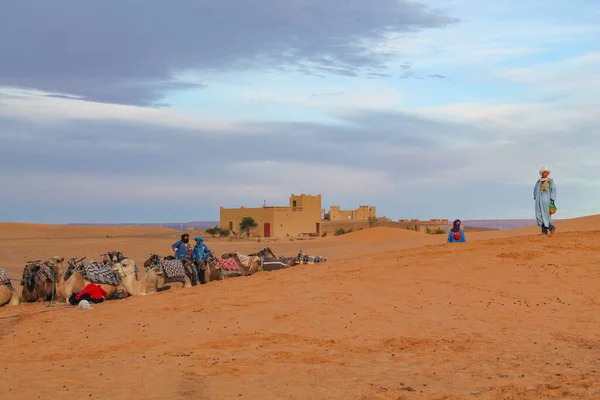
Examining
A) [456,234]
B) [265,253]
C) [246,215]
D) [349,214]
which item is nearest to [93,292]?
[265,253]

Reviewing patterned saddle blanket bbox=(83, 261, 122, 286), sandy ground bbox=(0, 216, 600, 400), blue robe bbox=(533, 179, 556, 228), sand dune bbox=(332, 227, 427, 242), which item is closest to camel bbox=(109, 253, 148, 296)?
patterned saddle blanket bbox=(83, 261, 122, 286)

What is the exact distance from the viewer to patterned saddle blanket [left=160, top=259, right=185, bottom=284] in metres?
17.3

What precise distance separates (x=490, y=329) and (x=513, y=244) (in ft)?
22.3

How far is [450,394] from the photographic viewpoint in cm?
760

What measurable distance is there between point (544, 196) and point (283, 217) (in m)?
52.8

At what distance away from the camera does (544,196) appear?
18906 mm

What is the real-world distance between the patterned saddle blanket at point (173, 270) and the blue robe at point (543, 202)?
31.9ft

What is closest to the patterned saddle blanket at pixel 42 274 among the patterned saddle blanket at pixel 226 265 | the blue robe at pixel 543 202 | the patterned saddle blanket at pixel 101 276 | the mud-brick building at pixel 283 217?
the patterned saddle blanket at pixel 101 276

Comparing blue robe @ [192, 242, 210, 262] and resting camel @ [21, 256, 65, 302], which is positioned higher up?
blue robe @ [192, 242, 210, 262]

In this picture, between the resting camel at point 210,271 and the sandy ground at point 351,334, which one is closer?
the sandy ground at point 351,334

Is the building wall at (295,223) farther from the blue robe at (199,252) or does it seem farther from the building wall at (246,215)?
the blue robe at (199,252)

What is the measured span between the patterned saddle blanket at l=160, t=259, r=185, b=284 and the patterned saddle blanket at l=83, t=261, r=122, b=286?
49.9 inches

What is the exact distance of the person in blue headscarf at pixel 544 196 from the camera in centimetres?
1891

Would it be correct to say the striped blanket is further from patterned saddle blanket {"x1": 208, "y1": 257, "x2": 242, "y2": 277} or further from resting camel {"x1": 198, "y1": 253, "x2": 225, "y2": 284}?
resting camel {"x1": 198, "y1": 253, "x2": 225, "y2": 284}
